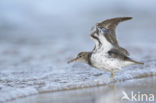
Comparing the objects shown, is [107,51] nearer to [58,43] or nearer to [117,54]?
[117,54]

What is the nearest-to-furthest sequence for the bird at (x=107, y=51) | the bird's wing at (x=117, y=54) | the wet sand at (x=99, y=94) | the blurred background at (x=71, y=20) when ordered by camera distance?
the wet sand at (x=99, y=94) → the bird at (x=107, y=51) → the bird's wing at (x=117, y=54) → the blurred background at (x=71, y=20)

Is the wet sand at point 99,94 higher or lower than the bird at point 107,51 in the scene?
lower

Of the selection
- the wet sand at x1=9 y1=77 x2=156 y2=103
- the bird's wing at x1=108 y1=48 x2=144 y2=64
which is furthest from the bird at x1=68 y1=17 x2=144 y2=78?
the wet sand at x1=9 y1=77 x2=156 y2=103

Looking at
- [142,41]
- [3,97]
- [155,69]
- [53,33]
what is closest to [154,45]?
[142,41]

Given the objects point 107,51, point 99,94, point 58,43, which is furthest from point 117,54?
point 58,43

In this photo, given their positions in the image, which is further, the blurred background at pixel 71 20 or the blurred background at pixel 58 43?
the blurred background at pixel 71 20

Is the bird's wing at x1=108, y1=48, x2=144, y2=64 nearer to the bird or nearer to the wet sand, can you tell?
the bird

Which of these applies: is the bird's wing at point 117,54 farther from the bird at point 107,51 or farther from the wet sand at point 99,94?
the wet sand at point 99,94

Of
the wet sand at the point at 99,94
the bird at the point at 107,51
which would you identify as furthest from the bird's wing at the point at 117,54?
the wet sand at the point at 99,94

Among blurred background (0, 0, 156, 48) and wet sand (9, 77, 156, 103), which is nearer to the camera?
wet sand (9, 77, 156, 103)

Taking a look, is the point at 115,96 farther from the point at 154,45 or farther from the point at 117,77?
the point at 154,45
